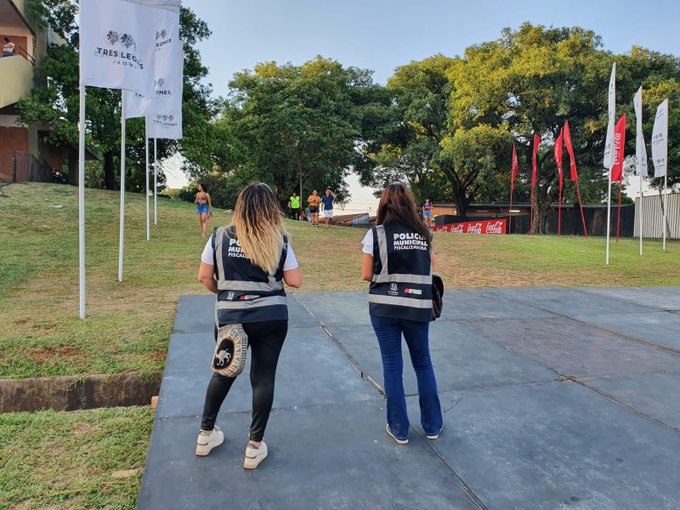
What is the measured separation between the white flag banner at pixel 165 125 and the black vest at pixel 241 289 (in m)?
11.2

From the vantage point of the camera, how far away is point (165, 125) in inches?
515

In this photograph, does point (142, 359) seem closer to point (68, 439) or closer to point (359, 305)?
point (68, 439)

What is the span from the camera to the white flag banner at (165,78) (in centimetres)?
892

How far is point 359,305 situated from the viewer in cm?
713

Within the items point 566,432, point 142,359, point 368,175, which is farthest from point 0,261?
point 368,175

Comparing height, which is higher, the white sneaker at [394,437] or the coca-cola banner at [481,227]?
the coca-cola banner at [481,227]

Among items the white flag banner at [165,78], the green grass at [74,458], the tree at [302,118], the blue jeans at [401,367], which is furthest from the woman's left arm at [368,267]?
the tree at [302,118]

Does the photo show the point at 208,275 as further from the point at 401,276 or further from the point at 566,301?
the point at 566,301

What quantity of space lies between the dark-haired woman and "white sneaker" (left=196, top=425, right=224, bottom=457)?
3.66ft

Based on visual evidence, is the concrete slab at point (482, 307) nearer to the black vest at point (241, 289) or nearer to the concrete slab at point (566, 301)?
the concrete slab at point (566, 301)

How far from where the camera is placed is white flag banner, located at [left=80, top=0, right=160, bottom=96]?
5.96m

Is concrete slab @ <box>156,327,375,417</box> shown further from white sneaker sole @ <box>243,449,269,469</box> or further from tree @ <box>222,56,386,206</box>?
tree @ <box>222,56,386,206</box>

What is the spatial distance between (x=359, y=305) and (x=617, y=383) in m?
3.64

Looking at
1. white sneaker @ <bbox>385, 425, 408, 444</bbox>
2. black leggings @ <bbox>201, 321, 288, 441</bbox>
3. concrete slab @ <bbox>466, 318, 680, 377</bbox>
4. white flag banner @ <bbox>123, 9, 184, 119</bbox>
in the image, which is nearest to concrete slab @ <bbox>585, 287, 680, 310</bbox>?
concrete slab @ <bbox>466, 318, 680, 377</bbox>
